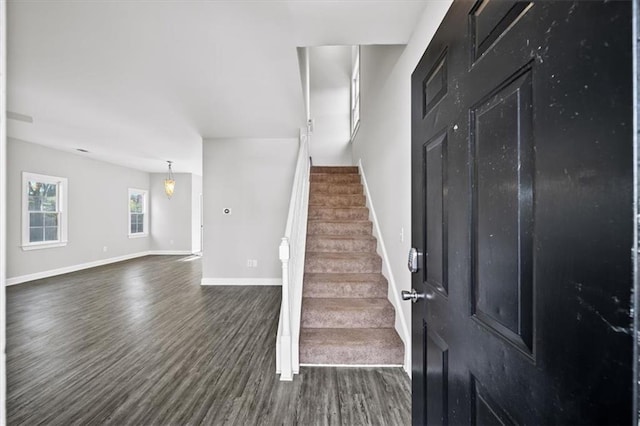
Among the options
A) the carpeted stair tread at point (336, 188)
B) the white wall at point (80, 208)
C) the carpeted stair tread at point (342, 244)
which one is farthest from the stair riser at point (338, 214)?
the white wall at point (80, 208)

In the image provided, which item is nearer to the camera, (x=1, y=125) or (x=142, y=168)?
(x=1, y=125)

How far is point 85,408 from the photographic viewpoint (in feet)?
6.06

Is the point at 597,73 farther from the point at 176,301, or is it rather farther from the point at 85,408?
the point at 176,301

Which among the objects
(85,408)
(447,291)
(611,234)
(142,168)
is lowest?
(85,408)

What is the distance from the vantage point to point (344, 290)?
2762mm

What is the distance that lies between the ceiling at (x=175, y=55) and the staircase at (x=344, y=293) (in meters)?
1.54

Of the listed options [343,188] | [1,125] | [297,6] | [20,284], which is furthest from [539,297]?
[20,284]

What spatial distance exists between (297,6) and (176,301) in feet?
12.8

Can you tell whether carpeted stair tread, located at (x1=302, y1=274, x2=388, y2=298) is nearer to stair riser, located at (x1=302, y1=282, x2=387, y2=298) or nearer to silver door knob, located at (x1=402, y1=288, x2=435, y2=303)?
stair riser, located at (x1=302, y1=282, x2=387, y2=298)

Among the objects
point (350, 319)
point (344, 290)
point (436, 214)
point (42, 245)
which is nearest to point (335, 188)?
point (344, 290)

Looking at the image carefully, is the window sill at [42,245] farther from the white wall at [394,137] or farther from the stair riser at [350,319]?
the white wall at [394,137]

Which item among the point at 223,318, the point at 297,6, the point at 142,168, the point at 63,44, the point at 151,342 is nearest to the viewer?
the point at 297,6

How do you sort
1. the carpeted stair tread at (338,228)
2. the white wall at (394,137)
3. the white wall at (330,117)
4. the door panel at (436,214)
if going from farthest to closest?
the white wall at (330,117) → the carpeted stair tread at (338,228) → the white wall at (394,137) → the door panel at (436,214)

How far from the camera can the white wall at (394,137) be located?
81.7 inches
